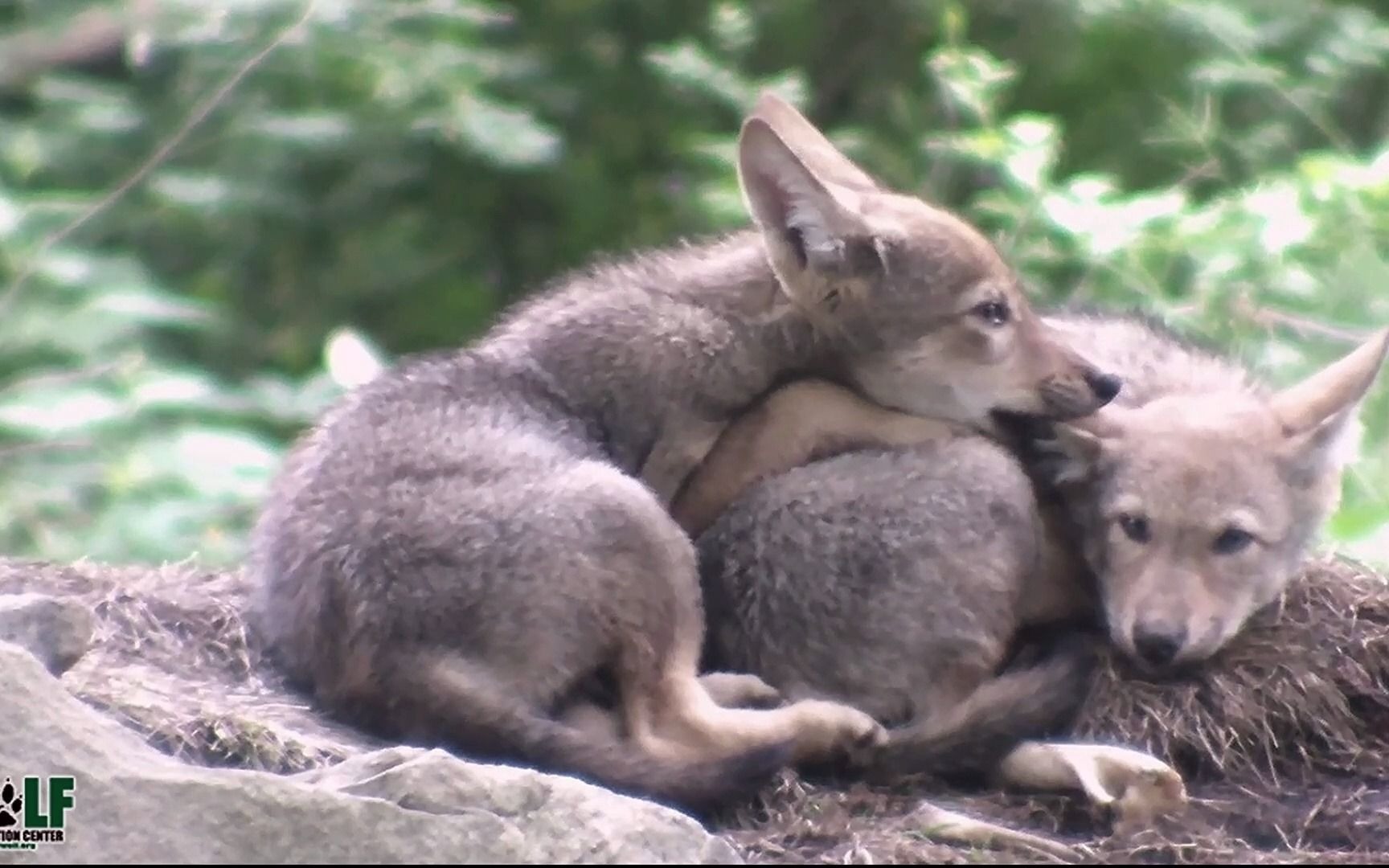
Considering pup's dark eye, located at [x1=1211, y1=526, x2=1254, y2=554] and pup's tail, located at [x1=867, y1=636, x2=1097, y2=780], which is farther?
pup's dark eye, located at [x1=1211, y1=526, x2=1254, y2=554]

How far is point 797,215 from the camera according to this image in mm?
4047

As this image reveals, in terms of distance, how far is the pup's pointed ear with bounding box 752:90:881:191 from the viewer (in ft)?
14.5

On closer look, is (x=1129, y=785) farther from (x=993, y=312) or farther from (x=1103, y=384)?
(x=993, y=312)

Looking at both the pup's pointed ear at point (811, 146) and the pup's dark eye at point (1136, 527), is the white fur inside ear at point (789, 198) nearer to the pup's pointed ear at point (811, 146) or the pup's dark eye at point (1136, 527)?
the pup's pointed ear at point (811, 146)

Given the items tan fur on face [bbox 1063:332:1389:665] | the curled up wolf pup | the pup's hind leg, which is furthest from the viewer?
tan fur on face [bbox 1063:332:1389:665]

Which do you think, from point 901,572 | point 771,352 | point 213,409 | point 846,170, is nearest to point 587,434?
point 771,352

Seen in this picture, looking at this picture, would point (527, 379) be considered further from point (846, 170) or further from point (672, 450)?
point (846, 170)

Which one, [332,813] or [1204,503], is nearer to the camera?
[332,813]

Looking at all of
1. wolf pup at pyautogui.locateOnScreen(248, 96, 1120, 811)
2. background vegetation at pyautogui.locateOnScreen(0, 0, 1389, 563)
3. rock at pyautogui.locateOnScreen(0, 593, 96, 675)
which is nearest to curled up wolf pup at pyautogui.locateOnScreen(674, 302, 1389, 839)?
wolf pup at pyautogui.locateOnScreen(248, 96, 1120, 811)

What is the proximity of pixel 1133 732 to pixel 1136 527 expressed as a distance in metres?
0.52

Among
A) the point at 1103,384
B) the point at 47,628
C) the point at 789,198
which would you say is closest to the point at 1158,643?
the point at 1103,384

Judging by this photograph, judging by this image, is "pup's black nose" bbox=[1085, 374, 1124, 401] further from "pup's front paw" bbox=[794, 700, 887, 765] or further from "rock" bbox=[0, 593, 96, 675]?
"rock" bbox=[0, 593, 96, 675]

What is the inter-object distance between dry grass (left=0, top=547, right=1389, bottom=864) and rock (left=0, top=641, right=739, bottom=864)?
0.34 metres

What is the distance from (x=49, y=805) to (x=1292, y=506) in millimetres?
2640
